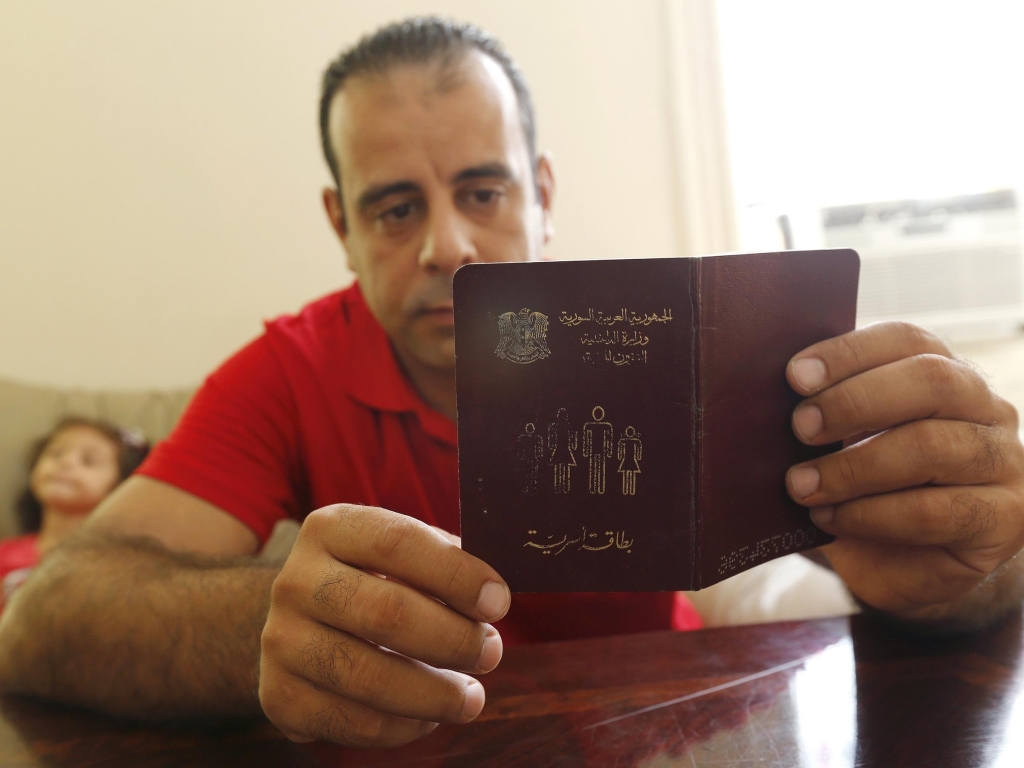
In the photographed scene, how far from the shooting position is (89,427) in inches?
86.5

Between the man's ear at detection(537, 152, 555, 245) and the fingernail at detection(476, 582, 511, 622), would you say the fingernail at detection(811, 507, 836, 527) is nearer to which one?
the fingernail at detection(476, 582, 511, 622)

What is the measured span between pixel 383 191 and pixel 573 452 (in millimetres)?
707

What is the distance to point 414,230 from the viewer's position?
1190 millimetres

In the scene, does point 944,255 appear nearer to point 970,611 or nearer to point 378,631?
point 970,611

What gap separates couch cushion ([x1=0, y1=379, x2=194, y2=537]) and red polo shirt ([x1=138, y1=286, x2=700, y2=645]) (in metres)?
1.15

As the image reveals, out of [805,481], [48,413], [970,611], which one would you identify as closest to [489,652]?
[805,481]

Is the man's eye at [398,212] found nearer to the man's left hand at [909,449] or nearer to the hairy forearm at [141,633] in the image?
the hairy forearm at [141,633]

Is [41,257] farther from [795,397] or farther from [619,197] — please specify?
[795,397]

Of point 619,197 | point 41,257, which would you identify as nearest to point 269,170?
point 41,257

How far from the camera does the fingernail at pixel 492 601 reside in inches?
23.8

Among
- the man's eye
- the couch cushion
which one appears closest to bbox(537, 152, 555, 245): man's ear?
the man's eye

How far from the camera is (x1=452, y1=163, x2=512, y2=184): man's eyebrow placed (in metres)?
1.17

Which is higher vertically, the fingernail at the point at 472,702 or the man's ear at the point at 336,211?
the man's ear at the point at 336,211

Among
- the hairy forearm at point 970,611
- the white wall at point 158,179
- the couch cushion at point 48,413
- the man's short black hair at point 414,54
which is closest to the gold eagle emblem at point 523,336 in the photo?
the hairy forearm at point 970,611
